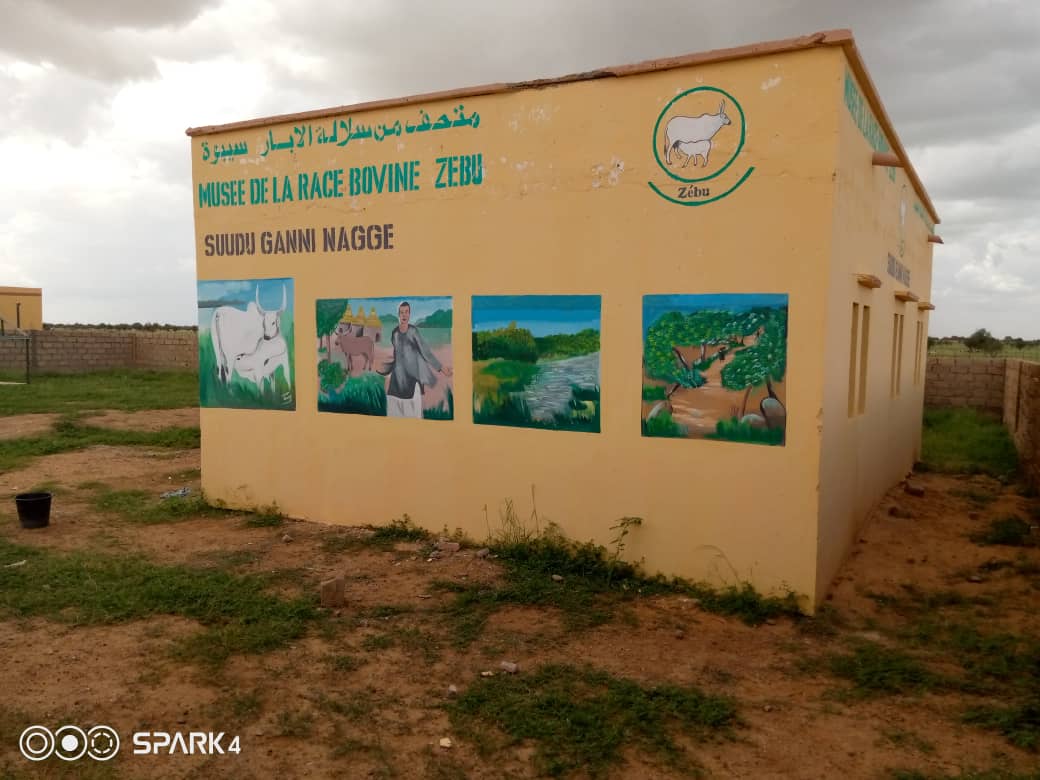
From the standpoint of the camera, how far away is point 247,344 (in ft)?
27.8

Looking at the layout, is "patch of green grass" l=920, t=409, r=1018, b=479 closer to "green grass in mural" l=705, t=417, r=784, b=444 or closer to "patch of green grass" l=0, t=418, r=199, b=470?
"green grass in mural" l=705, t=417, r=784, b=444

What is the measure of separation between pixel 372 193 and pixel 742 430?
4198 mm

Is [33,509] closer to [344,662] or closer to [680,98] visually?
[344,662]

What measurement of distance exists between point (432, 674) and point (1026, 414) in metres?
10.2

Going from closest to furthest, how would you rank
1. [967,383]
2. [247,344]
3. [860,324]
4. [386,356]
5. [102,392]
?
[860,324] < [386,356] < [247,344] < [967,383] < [102,392]

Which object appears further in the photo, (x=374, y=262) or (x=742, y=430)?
(x=374, y=262)

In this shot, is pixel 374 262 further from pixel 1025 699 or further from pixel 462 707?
pixel 1025 699

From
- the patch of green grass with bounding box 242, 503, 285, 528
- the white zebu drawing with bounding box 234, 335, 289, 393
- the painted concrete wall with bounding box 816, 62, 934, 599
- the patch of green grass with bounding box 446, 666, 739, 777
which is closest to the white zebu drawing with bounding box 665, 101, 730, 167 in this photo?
the painted concrete wall with bounding box 816, 62, 934, 599

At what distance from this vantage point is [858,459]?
A: 289 inches

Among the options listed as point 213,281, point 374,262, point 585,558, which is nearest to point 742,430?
point 585,558

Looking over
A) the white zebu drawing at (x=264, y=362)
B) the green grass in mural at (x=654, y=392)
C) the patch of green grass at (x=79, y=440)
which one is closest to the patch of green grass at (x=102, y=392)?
the patch of green grass at (x=79, y=440)

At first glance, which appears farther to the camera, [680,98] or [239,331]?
[239,331]

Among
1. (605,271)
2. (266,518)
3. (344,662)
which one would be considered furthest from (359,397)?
(344,662)

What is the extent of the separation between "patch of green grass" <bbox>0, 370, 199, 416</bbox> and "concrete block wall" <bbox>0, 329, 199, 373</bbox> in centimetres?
49
